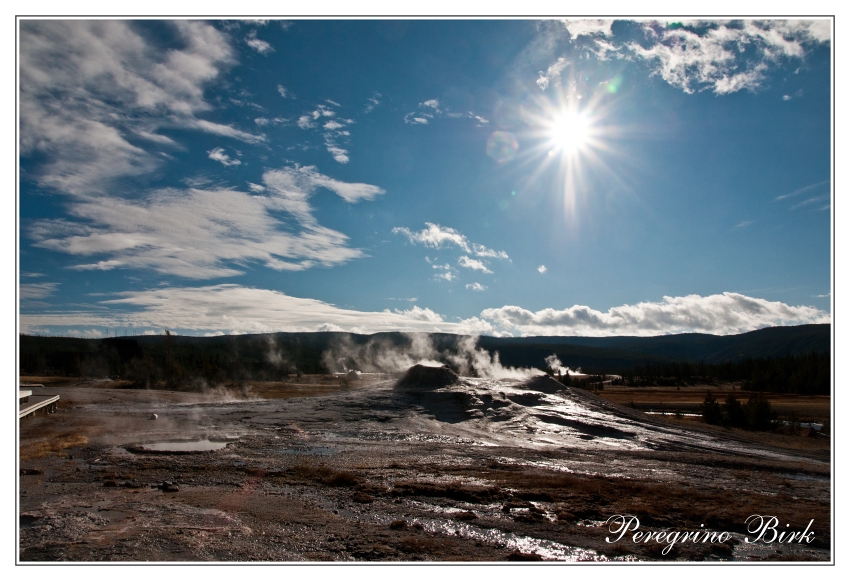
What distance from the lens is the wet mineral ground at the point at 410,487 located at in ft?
33.8

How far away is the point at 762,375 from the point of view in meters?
63.8

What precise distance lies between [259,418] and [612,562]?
80.1 feet

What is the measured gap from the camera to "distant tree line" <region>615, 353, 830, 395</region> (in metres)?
55.4

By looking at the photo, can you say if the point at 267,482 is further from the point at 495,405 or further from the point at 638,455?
the point at 495,405

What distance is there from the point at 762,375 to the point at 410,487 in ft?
220

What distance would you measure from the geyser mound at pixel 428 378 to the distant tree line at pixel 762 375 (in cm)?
4577

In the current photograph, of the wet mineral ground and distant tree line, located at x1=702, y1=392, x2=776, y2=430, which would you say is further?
distant tree line, located at x1=702, y1=392, x2=776, y2=430

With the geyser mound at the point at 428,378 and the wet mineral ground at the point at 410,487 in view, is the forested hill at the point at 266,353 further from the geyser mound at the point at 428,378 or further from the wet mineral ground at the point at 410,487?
the geyser mound at the point at 428,378

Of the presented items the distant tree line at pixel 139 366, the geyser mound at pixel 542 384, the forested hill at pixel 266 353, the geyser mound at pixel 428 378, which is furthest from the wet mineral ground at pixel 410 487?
the distant tree line at pixel 139 366

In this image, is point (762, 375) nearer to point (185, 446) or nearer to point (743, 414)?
point (743, 414)

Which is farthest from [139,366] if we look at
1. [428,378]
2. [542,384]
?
[542,384]

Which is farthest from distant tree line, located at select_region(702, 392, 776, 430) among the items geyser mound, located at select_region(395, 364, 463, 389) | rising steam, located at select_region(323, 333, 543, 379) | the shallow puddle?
the shallow puddle

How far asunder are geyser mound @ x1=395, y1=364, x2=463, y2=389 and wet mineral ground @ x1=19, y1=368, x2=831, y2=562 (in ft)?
14.3

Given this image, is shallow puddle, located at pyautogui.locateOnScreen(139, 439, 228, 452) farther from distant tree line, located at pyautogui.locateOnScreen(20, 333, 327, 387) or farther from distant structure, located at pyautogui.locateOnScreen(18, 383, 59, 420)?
distant tree line, located at pyautogui.locateOnScreen(20, 333, 327, 387)
